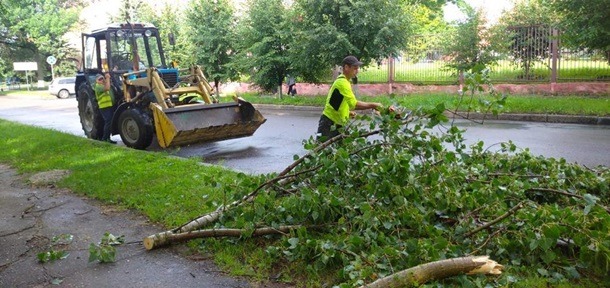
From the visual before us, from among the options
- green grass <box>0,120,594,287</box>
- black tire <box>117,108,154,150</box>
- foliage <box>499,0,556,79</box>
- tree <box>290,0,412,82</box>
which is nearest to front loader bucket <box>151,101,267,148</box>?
green grass <box>0,120,594,287</box>

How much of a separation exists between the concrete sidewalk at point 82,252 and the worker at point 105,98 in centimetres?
459

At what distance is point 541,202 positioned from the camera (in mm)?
4809

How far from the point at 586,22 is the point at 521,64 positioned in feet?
13.0

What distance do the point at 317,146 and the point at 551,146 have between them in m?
6.01

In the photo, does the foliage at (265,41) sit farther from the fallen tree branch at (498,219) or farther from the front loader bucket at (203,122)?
the fallen tree branch at (498,219)

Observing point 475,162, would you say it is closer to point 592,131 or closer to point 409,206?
point 409,206

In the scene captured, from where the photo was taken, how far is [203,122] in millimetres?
9953

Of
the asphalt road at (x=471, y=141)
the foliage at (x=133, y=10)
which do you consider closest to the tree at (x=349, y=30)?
the asphalt road at (x=471, y=141)

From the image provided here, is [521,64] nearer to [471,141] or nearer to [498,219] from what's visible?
[471,141]

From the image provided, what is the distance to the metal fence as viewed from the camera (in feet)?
56.2

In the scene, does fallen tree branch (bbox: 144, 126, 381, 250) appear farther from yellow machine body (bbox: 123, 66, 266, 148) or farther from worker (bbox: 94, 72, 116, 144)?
worker (bbox: 94, 72, 116, 144)

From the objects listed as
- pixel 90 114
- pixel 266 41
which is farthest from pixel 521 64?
pixel 90 114

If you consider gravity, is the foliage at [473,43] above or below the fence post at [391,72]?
above

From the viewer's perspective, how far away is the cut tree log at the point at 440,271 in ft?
11.0
